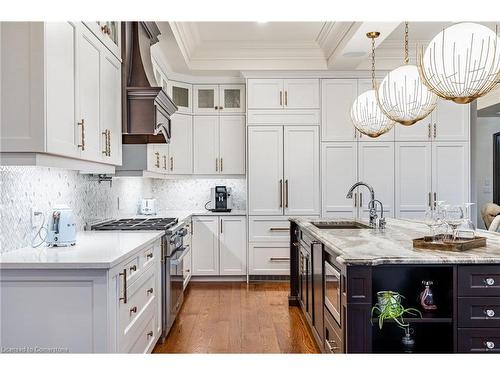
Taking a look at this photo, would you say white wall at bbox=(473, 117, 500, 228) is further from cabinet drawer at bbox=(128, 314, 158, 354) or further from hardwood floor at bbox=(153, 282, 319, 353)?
cabinet drawer at bbox=(128, 314, 158, 354)

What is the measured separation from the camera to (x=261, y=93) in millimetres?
5332

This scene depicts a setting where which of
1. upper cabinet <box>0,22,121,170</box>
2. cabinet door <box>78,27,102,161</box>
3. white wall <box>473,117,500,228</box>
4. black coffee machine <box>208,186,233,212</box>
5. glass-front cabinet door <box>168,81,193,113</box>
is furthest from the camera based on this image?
white wall <box>473,117,500,228</box>

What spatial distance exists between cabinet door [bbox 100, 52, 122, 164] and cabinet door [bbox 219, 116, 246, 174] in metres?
2.61

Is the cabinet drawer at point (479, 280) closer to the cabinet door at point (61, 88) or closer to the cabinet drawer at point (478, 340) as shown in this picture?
the cabinet drawer at point (478, 340)

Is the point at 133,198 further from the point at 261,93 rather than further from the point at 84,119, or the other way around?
the point at 84,119

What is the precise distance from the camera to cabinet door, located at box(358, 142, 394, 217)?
529 centimetres

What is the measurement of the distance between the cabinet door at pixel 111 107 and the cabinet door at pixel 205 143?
2.54 metres

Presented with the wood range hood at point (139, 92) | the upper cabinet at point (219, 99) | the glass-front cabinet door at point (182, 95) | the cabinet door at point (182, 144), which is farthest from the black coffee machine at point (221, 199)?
the wood range hood at point (139, 92)

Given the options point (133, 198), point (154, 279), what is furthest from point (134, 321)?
point (133, 198)

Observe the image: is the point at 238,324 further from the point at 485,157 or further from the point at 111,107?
the point at 485,157

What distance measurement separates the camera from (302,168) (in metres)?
5.32

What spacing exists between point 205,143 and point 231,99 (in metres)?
0.70

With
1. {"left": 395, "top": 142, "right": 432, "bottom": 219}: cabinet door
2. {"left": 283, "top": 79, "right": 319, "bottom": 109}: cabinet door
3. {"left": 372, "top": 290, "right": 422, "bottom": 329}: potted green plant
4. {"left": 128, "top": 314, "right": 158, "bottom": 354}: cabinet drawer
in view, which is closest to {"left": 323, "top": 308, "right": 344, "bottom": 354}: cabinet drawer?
{"left": 372, "top": 290, "right": 422, "bottom": 329}: potted green plant

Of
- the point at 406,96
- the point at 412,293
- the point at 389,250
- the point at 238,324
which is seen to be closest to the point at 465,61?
the point at 406,96
